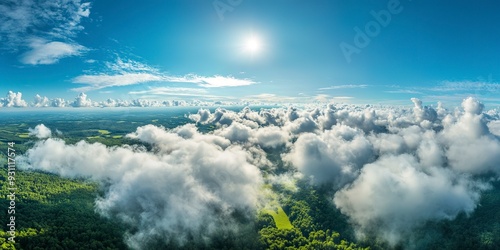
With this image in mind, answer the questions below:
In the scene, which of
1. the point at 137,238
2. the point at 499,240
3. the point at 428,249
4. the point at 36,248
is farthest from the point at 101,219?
the point at 499,240

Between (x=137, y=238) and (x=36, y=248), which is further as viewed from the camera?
(x=137, y=238)

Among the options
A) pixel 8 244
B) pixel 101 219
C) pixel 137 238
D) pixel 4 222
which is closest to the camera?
pixel 8 244

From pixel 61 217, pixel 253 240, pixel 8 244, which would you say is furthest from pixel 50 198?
pixel 253 240

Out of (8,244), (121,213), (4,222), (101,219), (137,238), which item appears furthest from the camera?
(121,213)

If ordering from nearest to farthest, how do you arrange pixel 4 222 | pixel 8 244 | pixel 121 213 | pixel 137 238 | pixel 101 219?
pixel 8 244, pixel 4 222, pixel 137 238, pixel 101 219, pixel 121 213

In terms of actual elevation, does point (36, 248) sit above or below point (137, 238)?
→ above

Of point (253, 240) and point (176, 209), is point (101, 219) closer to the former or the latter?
point (176, 209)

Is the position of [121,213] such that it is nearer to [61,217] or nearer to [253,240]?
[61,217]

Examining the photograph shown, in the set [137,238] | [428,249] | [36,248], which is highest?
[36,248]

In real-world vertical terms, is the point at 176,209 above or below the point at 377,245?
above
